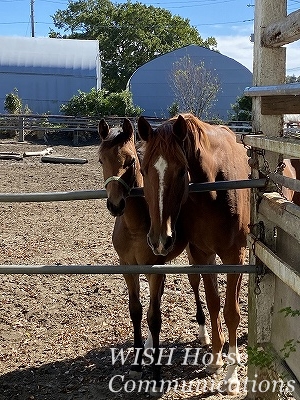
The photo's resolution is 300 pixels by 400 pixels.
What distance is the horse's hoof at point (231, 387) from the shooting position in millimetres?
3521

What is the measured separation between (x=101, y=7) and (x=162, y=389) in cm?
5369

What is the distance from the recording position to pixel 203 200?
354cm

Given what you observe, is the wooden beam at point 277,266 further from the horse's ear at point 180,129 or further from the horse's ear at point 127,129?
the horse's ear at point 127,129

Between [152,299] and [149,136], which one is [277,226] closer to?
[149,136]

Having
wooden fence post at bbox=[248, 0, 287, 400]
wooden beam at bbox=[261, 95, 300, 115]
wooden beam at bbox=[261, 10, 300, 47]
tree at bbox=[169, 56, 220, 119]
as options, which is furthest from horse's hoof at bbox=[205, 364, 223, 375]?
tree at bbox=[169, 56, 220, 119]

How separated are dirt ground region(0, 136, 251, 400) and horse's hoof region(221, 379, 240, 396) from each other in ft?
0.17

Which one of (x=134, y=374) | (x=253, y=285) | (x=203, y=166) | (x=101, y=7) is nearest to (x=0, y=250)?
(x=134, y=374)

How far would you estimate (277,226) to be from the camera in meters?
2.73

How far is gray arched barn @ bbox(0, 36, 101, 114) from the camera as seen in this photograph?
1252 inches

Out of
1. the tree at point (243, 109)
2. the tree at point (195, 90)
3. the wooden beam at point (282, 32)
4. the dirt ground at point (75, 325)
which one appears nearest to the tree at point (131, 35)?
the tree at point (195, 90)

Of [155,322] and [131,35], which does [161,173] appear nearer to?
[155,322]

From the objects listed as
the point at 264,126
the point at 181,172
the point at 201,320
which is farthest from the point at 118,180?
the point at 201,320

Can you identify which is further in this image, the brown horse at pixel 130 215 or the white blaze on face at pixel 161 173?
the brown horse at pixel 130 215

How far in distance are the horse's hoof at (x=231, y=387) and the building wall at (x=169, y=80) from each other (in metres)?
29.4
